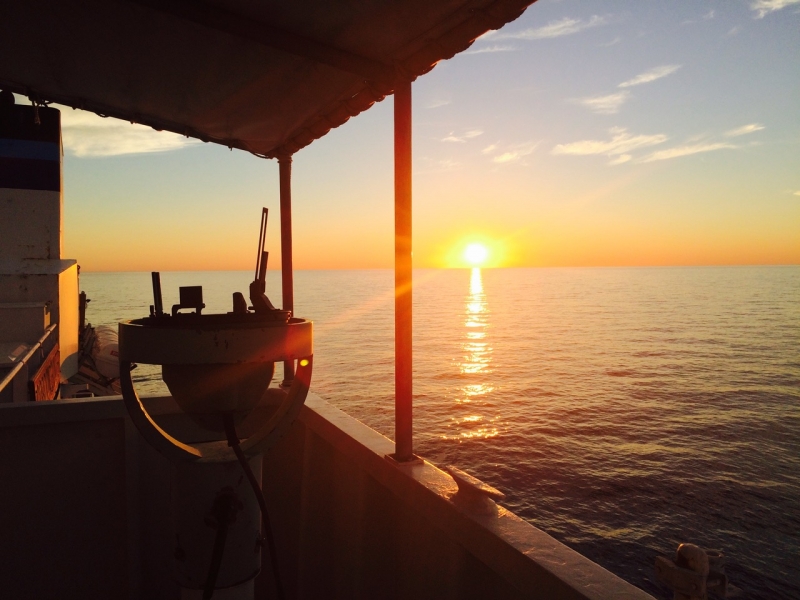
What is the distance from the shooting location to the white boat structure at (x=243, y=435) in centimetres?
178

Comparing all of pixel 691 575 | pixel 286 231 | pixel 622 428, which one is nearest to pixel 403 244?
pixel 691 575

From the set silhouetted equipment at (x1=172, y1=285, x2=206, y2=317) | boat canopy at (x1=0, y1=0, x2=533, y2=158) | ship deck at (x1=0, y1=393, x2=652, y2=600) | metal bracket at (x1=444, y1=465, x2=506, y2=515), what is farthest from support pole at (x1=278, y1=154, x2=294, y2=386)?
metal bracket at (x1=444, y1=465, x2=506, y2=515)

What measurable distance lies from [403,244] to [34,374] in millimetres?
7710

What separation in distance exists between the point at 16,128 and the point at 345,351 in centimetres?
3705

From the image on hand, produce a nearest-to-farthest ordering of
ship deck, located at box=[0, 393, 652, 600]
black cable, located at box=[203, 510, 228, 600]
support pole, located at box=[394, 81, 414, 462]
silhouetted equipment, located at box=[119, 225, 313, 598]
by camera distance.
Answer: silhouetted equipment, located at box=[119, 225, 313, 598] → black cable, located at box=[203, 510, 228, 600] → ship deck, located at box=[0, 393, 652, 600] → support pole, located at box=[394, 81, 414, 462]

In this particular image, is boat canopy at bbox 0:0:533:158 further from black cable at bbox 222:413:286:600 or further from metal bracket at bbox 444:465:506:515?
metal bracket at bbox 444:465:506:515

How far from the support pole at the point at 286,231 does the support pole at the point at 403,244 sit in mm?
1697

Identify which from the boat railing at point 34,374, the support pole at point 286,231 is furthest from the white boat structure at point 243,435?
the boat railing at point 34,374

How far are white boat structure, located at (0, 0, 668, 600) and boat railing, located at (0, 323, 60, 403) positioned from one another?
1.66 meters

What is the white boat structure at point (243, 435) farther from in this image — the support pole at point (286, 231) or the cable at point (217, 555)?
the support pole at point (286, 231)

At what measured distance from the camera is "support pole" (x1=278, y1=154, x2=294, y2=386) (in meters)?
4.10

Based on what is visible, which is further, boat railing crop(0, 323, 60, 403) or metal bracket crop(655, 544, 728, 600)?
boat railing crop(0, 323, 60, 403)

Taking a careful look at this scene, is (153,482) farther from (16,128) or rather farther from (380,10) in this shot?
(16,128)

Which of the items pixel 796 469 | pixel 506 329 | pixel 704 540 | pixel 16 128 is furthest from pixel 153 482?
pixel 506 329
